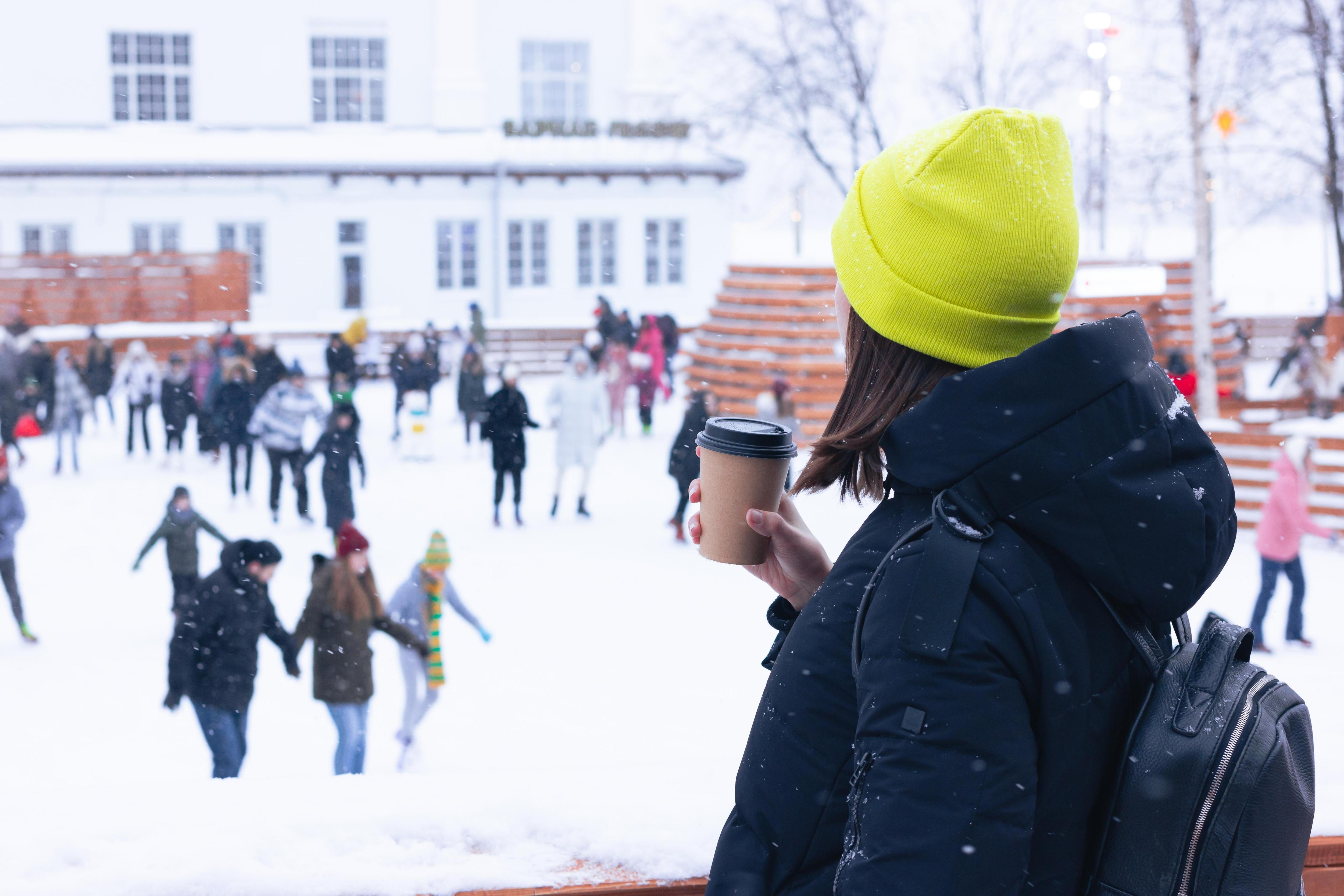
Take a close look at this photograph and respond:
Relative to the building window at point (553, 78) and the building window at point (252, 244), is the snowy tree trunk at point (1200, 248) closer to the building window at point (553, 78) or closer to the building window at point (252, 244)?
the building window at point (553, 78)

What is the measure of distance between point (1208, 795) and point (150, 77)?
2955 cm

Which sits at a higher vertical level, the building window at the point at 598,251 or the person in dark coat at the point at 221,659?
the building window at the point at 598,251

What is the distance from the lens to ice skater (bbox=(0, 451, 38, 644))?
8164mm

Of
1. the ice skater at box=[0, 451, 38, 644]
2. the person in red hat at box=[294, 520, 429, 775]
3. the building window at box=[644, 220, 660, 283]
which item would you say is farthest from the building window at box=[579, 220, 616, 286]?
the person in red hat at box=[294, 520, 429, 775]

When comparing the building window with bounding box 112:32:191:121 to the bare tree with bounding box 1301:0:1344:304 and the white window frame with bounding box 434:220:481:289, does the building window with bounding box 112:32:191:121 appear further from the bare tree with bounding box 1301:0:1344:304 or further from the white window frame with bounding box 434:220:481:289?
the bare tree with bounding box 1301:0:1344:304

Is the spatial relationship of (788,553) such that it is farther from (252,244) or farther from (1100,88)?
(252,244)

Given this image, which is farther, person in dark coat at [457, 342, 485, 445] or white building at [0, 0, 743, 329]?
white building at [0, 0, 743, 329]

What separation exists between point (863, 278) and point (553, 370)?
2292 cm

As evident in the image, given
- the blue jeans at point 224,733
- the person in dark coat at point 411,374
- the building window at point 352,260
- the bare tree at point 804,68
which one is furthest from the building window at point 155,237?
the blue jeans at point 224,733

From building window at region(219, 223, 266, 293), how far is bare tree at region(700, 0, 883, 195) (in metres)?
9.61

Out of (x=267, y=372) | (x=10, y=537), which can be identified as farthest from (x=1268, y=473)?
(x=10, y=537)

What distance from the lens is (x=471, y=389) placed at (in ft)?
52.2

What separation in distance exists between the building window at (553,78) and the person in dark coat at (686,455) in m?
18.5

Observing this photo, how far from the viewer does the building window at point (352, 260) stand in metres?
25.6
